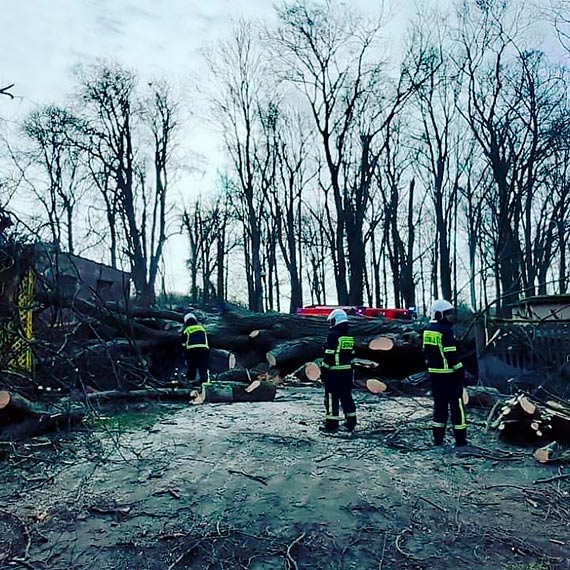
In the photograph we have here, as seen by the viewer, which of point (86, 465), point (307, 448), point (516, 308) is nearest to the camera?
point (86, 465)

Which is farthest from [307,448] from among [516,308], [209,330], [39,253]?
[516,308]

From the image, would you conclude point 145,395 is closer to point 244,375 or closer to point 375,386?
point 244,375

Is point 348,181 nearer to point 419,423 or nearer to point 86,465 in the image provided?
point 419,423

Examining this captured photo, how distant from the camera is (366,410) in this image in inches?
372

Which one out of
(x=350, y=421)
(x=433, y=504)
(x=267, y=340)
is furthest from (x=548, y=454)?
(x=267, y=340)

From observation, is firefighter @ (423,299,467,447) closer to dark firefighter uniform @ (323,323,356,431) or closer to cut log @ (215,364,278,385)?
dark firefighter uniform @ (323,323,356,431)

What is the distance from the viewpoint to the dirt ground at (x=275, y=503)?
3791 millimetres

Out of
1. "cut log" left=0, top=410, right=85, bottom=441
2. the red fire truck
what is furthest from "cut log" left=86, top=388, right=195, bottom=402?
the red fire truck

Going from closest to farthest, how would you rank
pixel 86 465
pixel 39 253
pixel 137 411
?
pixel 86 465 < pixel 39 253 < pixel 137 411

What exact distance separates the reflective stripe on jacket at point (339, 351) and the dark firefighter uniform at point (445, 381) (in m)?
1.08

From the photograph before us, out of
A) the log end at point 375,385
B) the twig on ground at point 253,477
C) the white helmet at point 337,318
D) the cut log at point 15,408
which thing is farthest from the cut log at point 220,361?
the twig on ground at point 253,477

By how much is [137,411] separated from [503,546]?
6250 mm

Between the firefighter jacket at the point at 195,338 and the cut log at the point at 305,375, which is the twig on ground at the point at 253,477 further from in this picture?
the cut log at the point at 305,375

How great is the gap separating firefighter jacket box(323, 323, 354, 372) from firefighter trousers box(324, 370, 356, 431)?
0.07 metres
